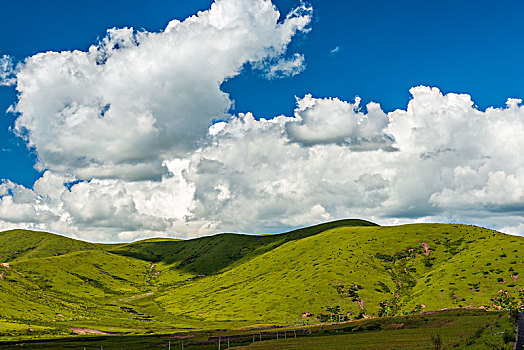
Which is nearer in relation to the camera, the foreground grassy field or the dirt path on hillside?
the foreground grassy field

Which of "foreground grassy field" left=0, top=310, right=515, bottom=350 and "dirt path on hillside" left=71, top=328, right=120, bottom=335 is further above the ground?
"foreground grassy field" left=0, top=310, right=515, bottom=350

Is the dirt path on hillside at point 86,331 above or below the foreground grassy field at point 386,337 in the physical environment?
below

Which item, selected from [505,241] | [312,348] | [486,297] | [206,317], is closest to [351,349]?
[312,348]

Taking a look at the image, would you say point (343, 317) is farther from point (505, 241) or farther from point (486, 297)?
point (505, 241)

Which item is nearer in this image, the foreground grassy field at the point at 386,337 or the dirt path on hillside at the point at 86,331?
the foreground grassy field at the point at 386,337

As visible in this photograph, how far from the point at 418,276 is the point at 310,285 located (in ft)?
166

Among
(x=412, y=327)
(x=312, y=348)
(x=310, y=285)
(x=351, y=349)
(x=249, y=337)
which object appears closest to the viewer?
(x=351, y=349)

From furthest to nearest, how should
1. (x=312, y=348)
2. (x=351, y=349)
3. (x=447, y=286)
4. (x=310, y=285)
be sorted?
(x=310, y=285), (x=447, y=286), (x=312, y=348), (x=351, y=349)

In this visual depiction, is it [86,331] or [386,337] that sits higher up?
[386,337]

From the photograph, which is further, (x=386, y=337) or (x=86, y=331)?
(x=86, y=331)

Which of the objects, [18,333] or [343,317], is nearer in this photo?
[18,333]

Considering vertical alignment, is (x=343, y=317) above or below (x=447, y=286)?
below

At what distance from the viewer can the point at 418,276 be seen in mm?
192625

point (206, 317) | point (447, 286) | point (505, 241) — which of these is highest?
point (505, 241)
